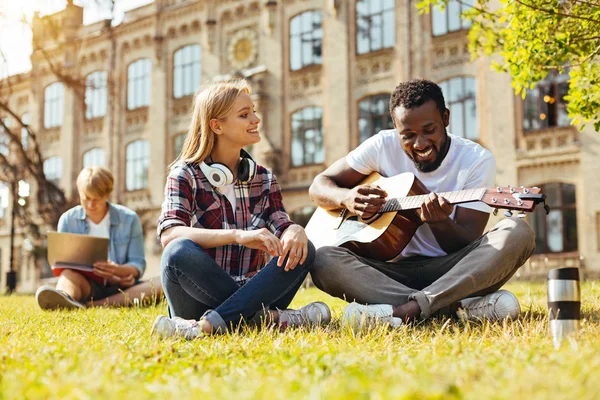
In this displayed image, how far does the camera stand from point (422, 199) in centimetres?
451

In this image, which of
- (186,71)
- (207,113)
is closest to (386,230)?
(207,113)

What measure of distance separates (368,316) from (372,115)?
17.9 m

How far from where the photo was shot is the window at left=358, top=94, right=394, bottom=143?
21234mm

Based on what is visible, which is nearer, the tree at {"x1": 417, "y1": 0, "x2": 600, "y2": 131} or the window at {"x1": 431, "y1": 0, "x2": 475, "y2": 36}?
the tree at {"x1": 417, "y1": 0, "x2": 600, "y2": 131}

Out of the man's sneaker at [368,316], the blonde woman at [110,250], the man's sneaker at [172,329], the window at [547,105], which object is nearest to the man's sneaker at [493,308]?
the man's sneaker at [368,316]

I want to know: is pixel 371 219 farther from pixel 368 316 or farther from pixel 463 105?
pixel 463 105

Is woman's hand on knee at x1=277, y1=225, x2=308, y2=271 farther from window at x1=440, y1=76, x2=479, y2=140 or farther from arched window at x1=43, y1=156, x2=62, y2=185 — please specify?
arched window at x1=43, y1=156, x2=62, y2=185

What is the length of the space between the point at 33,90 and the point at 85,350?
31798 mm

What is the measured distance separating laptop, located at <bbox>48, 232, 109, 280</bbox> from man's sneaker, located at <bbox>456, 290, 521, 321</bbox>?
13.2 ft

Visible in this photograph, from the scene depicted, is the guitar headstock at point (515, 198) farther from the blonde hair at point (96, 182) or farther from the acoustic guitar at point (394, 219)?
the blonde hair at point (96, 182)

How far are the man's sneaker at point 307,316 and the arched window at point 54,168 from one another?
27917mm

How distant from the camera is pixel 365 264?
14.8 ft

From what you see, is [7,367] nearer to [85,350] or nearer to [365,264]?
[85,350]

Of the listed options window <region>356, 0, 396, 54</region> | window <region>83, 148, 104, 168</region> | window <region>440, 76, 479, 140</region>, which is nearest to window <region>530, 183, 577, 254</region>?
window <region>440, 76, 479, 140</region>
